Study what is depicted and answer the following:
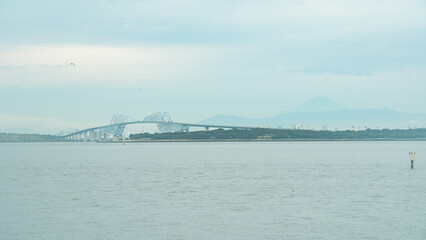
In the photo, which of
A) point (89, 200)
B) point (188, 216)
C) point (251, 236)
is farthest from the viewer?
point (89, 200)

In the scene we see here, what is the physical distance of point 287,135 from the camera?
172m

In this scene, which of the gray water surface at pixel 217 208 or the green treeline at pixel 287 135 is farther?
the green treeline at pixel 287 135

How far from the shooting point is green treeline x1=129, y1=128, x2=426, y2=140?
174375 mm

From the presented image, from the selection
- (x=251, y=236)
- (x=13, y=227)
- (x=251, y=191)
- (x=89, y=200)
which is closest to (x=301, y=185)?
(x=251, y=191)

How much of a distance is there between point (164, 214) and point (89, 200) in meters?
5.75

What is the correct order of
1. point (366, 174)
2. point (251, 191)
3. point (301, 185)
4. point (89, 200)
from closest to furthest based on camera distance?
point (89, 200) < point (251, 191) < point (301, 185) < point (366, 174)

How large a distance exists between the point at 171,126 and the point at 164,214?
154949 millimetres

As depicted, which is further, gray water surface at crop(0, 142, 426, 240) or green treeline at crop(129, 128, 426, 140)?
green treeline at crop(129, 128, 426, 140)

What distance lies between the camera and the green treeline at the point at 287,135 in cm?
17438

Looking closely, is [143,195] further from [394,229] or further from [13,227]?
[394,229]

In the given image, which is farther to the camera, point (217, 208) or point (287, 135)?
point (287, 135)

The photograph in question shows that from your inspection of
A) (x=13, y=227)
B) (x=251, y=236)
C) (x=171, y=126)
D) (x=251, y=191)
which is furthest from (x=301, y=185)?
(x=171, y=126)

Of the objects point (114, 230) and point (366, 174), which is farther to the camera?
point (366, 174)

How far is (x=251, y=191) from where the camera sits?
2847 centimetres
